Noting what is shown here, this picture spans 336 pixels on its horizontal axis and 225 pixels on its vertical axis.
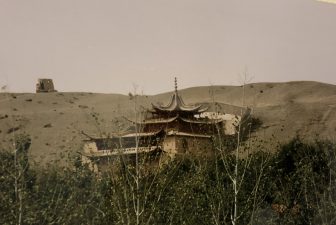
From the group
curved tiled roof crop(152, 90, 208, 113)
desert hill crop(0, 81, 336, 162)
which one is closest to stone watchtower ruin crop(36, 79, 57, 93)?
desert hill crop(0, 81, 336, 162)

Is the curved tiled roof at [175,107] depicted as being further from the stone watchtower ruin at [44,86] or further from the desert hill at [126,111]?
the stone watchtower ruin at [44,86]

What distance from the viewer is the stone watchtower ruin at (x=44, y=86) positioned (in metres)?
52.5

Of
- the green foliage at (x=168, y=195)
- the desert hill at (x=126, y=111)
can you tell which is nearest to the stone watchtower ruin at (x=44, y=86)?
the desert hill at (x=126, y=111)

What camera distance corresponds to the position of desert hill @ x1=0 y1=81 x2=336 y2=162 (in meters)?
34.3

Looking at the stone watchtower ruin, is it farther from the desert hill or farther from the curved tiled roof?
the curved tiled roof

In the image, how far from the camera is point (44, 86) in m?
54.6

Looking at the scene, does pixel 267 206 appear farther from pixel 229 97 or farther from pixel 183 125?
pixel 229 97

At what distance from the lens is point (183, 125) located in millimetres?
24922

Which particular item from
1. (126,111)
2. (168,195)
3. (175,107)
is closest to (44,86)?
(126,111)

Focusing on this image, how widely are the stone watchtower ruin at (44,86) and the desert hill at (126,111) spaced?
70cm

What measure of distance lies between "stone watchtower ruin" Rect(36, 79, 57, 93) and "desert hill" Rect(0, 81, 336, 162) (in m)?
0.70

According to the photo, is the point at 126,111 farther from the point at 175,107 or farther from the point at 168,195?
the point at 168,195

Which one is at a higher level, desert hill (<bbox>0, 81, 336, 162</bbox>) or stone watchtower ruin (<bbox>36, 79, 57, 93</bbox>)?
stone watchtower ruin (<bbox>36, 79, 57, 93</bbox>)

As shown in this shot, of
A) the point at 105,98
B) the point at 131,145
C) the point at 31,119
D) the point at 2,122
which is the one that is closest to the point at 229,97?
the point at 105,98
